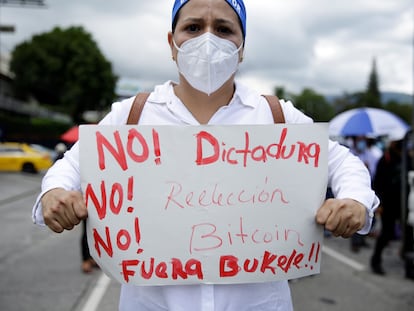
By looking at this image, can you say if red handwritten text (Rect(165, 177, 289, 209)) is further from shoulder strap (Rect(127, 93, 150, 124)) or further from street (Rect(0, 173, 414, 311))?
street (Rect(0, 173, 414, 311))

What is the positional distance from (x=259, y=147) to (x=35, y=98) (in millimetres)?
61329

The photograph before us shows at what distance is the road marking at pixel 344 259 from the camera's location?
7.25 metres

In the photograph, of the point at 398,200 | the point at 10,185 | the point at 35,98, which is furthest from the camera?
the point at 35,98

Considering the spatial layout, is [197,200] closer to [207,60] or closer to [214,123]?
[214,123]

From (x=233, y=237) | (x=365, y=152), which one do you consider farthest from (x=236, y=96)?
(x=365, y=152)

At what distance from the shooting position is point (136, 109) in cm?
197

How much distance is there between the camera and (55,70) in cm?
5025

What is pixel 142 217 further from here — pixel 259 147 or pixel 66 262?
pixel 66 262

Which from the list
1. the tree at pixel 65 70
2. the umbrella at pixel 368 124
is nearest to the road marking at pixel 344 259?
the umbrella at pixel 368 124

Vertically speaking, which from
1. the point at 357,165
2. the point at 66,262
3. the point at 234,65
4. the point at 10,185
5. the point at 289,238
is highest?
the point at 234,65

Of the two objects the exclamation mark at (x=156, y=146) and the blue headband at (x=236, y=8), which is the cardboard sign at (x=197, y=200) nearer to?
the exclamation mark at (x=156, y=146)

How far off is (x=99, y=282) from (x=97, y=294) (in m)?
0.58

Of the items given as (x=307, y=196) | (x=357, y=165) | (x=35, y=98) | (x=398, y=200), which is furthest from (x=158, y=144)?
(x=35, y=98)

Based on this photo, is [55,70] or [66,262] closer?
[66,262]
